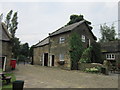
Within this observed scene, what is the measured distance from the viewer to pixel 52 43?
29062 millimetres

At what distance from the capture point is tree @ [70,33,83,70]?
78.5ft

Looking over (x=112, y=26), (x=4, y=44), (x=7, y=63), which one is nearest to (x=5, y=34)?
(x=4, y=44)

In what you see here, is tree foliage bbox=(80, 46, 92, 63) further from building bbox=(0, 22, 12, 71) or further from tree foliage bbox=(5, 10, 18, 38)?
tree foliage bbox=(5, 10, 18, 38)

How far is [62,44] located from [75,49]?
2.88 meters

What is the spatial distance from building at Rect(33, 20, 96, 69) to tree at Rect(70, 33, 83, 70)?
0.61 metres

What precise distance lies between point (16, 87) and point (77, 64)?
53.6 feet

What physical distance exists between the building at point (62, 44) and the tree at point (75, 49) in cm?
61

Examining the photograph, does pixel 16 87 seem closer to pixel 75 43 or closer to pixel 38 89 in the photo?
pixel 38 89

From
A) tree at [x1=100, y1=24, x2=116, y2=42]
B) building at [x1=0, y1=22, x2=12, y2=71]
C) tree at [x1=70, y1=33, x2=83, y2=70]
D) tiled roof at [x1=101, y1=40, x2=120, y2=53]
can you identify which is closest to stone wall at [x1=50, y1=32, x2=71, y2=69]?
tree at [x1=70, y1=33, x2=83, y2=70]

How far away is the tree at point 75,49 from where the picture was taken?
23.9m

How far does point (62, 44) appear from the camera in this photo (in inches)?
1031

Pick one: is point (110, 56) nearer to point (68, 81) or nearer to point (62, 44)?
point (62, 44)

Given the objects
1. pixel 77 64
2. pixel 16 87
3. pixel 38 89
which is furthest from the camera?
pixel 77 64

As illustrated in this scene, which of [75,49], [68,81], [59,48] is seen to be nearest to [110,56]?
[75,49]
